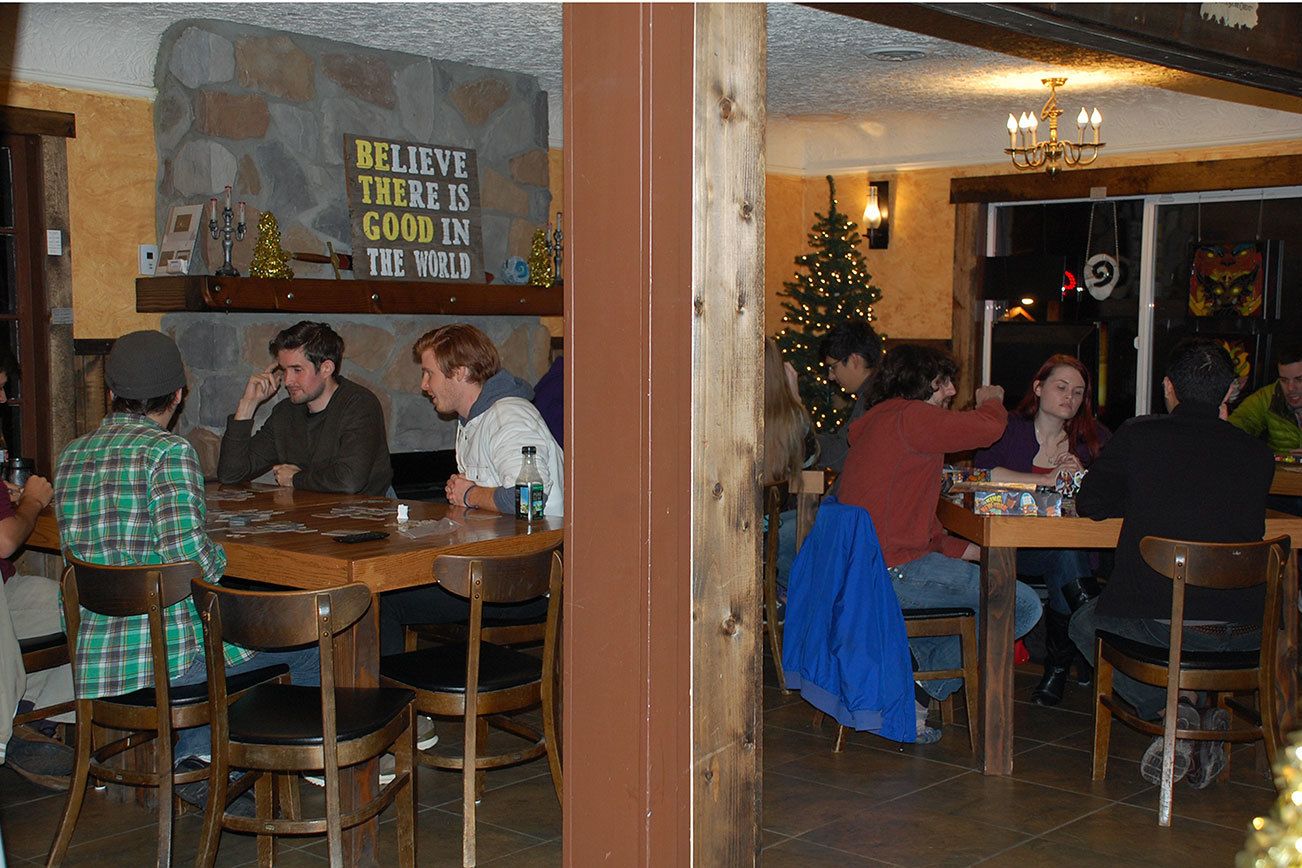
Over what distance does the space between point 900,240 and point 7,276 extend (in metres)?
6.23

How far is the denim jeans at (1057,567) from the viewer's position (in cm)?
520

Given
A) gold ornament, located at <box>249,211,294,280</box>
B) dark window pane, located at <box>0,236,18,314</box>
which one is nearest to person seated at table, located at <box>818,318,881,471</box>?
gold ornament, located at <box>249,211,294,280</box>

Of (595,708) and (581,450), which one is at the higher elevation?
(581,450)

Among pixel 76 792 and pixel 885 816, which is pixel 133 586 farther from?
pixel 885 816

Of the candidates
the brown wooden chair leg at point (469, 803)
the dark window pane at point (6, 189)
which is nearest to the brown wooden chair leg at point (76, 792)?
the brown wooden chair leg at point (469, 803)

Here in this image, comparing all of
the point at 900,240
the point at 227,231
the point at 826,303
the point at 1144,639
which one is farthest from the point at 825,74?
the point at 1144,639

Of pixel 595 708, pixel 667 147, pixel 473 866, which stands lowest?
pixel 473 866

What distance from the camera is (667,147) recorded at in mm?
2303

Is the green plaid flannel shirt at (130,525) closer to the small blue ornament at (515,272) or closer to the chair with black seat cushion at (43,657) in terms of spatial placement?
the chair with black seat cushion at (43,657)

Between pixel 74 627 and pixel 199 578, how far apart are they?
0.38 metres

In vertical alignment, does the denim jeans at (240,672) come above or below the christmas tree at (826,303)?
below

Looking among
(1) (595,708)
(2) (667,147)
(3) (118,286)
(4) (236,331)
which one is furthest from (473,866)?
(3) (118,286)

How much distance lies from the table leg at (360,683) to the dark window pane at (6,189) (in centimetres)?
344

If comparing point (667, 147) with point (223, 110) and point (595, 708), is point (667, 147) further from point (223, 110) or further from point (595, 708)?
point (223, 110)
